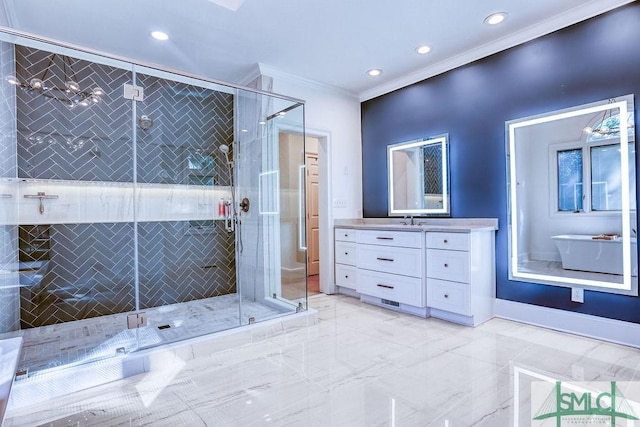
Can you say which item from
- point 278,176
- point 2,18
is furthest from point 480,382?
point 2,18

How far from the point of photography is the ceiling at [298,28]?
253 cm

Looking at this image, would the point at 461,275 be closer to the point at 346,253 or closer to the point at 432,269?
the point at 432,269

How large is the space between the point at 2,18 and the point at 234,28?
5.56 ft

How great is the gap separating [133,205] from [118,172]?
0.44 m

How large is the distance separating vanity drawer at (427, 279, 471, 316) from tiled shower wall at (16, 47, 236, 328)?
2.24 m

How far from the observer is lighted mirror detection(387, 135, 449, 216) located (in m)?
3.59

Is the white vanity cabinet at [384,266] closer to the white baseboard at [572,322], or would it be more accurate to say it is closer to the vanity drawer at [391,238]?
the vanity drawer at [391,238]

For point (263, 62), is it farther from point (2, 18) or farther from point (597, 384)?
point (597, 384)

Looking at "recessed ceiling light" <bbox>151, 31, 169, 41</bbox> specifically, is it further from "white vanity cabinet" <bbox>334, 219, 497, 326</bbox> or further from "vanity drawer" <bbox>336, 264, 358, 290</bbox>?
"vanity drawer" <bbox>336, 264, 358, 290</bbox>

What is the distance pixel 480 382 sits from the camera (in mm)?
1932

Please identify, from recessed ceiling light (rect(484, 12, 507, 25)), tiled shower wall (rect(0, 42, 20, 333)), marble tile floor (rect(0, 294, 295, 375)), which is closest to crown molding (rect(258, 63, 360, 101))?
recessed ceiling light (rect(484, 12, 507, 25))

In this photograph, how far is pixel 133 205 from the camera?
3.20 meters

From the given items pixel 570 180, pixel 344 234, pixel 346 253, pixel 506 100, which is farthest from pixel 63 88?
pixel 570 180

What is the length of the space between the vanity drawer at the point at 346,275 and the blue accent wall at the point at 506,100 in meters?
0.86
